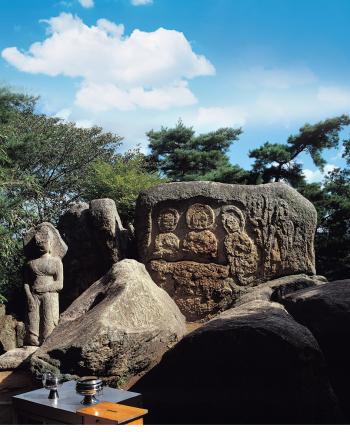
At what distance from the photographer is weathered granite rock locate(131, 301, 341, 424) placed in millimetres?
4074

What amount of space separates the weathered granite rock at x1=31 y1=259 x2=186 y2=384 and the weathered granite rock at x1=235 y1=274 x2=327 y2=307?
219cm

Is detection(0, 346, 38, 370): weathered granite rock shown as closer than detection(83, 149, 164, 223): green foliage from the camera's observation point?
Yes

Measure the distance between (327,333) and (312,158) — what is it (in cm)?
1381

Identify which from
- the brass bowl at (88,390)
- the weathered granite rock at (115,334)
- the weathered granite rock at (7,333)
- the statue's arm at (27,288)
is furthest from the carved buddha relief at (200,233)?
the brass bowl at (88,390)

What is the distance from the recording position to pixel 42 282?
27.6 ft

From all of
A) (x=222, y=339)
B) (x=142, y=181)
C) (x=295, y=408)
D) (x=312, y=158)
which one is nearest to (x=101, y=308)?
(x=222, y=339)

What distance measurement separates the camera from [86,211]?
33.8ft

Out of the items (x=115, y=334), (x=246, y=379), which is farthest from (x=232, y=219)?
(x=246, y=379)

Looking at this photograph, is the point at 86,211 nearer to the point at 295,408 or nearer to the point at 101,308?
the point at 101,308

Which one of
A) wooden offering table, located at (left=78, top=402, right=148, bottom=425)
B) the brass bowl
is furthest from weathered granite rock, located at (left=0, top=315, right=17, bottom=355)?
wooden offering table, located at (left=78, top=402, right=148, bottom=425)

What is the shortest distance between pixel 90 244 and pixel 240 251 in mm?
3280

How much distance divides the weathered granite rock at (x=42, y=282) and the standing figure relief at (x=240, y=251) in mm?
3135

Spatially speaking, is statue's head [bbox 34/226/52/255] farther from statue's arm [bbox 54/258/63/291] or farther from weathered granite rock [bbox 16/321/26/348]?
weathered granite rock [bbox 16/321/26/348]

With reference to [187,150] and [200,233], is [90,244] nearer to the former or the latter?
[200,233]
